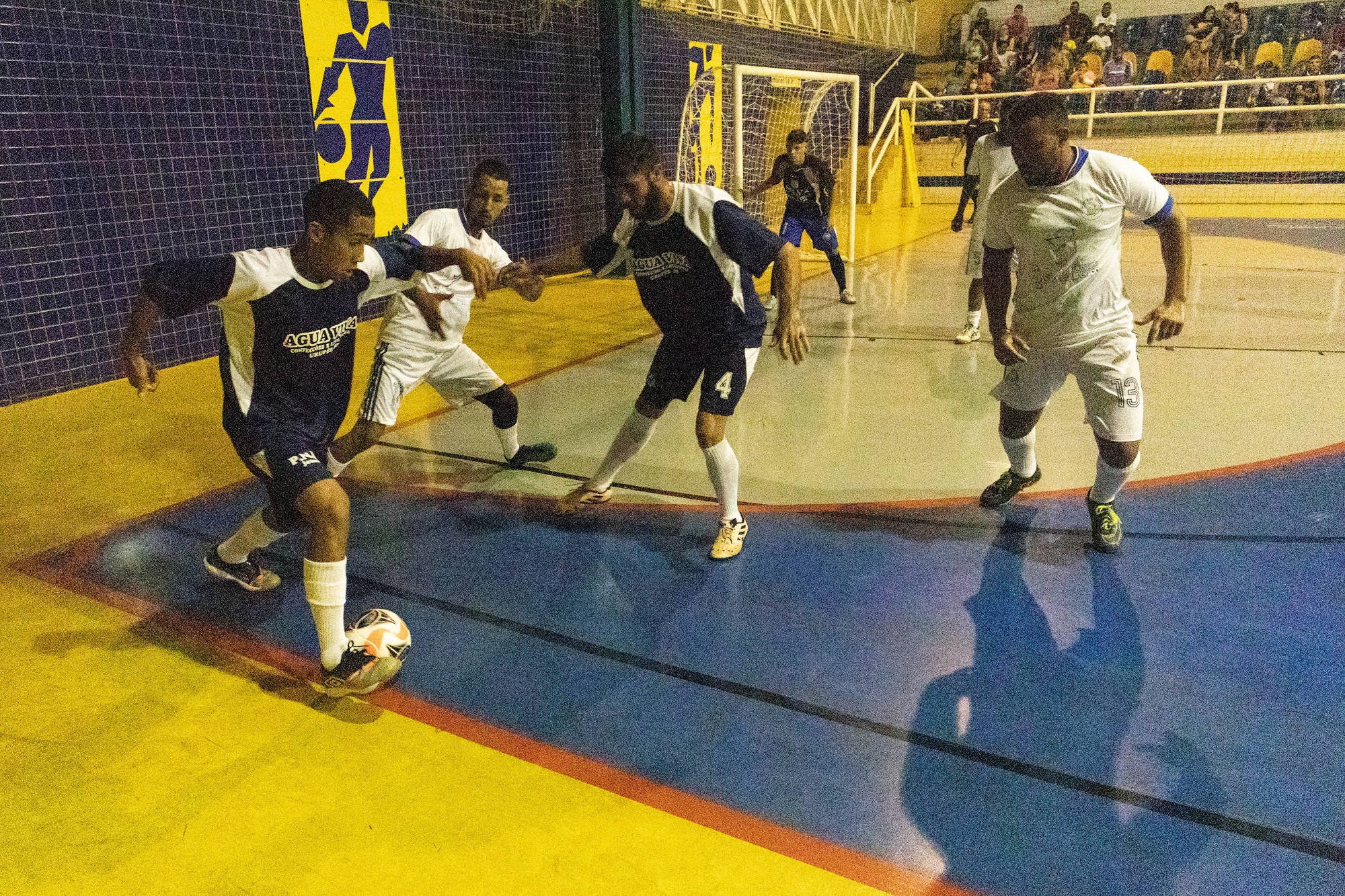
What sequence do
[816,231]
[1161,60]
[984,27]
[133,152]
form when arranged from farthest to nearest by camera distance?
[984,27]
[1161,60]
[816,231]
[133,152]

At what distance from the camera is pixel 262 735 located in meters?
2.75

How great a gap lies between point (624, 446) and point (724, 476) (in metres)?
0.58

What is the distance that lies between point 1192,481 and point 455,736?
3.67 meters

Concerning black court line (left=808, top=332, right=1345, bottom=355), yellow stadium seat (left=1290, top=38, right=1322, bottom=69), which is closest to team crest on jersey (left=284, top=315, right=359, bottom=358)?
black court line (left=808, top=332, right=1345, bottom=355)

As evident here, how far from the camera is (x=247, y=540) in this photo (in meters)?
3.48

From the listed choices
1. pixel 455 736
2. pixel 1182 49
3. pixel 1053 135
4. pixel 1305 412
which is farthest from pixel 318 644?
pixel 1182 49

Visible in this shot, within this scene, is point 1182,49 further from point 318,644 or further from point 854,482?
point 318,644

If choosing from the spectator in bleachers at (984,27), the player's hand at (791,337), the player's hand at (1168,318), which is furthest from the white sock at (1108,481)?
the spectator in bleachers at (984,27)

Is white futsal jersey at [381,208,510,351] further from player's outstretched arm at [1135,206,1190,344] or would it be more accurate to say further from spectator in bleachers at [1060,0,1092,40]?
spectator in bleachers at [1060,0,1092,40]

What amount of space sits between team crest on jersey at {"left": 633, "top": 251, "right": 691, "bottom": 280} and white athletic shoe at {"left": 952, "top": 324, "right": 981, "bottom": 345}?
4.41 m

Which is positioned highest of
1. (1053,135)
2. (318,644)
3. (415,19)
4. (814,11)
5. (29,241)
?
(814,11)

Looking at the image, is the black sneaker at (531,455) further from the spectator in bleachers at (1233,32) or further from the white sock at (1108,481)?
the spectator in bleachers at (1233,32)

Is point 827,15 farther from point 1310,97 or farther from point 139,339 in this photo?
point 139,339

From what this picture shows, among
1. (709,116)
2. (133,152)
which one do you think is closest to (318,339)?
(133,152)
